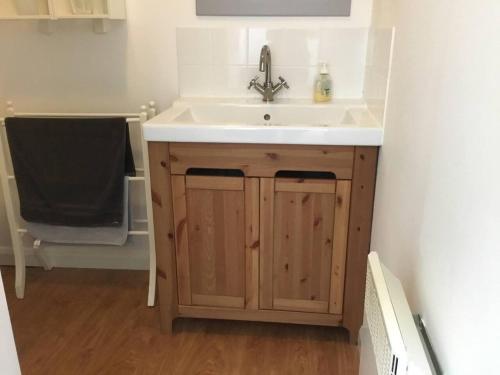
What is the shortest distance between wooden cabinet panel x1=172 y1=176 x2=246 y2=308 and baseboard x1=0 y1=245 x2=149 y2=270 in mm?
624

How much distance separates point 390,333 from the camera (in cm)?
80

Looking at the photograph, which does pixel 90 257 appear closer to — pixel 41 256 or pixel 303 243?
pixel 41 256

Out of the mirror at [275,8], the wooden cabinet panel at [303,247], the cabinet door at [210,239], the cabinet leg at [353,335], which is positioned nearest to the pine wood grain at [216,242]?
the cabinet door at [210,239]

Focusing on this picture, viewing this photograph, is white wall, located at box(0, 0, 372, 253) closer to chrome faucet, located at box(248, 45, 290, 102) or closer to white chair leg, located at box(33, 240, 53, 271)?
chrome faucet, located at box(248, 45, 290, 102)

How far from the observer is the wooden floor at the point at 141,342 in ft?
5.45

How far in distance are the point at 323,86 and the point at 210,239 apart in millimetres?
823

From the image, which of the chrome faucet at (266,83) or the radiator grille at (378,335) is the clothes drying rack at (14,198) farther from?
the radiator grille at (378,335)

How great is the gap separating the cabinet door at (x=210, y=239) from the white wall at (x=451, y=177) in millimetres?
605

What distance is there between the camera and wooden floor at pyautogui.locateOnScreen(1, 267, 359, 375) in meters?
1.66

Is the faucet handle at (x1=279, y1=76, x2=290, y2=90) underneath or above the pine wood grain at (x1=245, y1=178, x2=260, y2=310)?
above

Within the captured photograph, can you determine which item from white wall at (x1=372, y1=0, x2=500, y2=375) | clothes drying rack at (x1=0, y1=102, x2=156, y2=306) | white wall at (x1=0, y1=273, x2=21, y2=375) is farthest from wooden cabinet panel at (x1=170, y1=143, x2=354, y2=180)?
white wall at (x1=0, y1=273, x2=21, y2=375)

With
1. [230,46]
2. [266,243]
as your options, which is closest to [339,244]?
[266,243]

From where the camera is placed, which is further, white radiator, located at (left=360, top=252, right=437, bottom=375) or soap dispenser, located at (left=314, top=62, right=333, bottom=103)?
soap dispenser, located at (left=314, top=62, right=333, bottom=103)

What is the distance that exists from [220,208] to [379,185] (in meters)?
0.58
